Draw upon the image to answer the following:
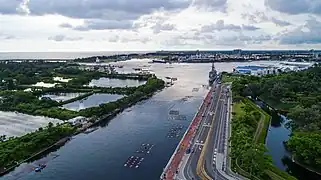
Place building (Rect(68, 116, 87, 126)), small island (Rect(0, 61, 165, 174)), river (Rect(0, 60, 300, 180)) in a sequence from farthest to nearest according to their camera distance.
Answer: building (Rect(68, 116, 87, 126)) → small island (Rect(0, 61, 165, 174)) → river (Rect(0, 60, 300, 180))

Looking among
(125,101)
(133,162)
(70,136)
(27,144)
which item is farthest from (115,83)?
(133,162)

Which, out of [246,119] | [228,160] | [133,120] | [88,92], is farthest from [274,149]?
[88,92]

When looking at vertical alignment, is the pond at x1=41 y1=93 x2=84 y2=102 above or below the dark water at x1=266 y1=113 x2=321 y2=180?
above

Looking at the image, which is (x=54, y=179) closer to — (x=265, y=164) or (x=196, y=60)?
(x=265, y=164)

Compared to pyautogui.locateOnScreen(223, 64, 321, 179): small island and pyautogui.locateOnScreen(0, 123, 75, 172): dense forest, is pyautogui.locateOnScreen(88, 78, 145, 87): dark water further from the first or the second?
pyautogui.locateOnScreen(0, 123, 75, 172): dense forest

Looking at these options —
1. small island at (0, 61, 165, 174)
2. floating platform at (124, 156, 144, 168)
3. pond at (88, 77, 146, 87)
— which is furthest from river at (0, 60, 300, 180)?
pond at (88, 77, 146, 87)

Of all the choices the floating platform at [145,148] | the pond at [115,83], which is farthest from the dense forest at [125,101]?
the floating platform at [145,148]
